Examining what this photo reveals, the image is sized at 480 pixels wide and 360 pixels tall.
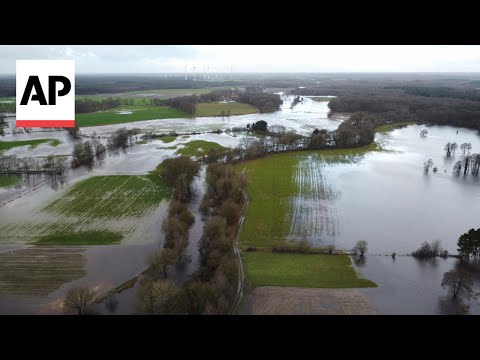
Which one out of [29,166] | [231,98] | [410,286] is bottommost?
[410,286]

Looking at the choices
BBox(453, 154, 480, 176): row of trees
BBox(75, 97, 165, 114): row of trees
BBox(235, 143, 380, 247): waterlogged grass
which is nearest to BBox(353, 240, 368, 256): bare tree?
BBox(235, 143, 380, 247): waterlogged grass

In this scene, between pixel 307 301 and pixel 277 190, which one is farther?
pixel 277 190

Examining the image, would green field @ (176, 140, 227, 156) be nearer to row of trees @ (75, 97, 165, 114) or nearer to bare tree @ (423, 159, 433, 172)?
bare tree @ (423, 159, 433, 172)

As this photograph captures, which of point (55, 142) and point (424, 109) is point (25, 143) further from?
point (424, 109)

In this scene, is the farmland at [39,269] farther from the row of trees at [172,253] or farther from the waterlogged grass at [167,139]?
the waterlogged grass at [167,139]

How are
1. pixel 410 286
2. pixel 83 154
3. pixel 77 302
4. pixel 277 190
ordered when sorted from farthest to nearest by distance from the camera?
1. pixel 83 154
2. pixel 277 190
3. pixel 410 286
4. pixel 77 302

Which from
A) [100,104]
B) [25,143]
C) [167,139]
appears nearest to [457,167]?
[167,139]
